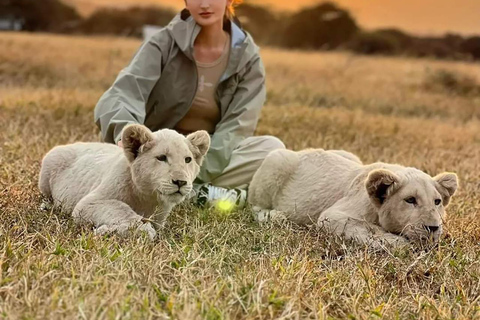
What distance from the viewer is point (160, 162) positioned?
387 cm

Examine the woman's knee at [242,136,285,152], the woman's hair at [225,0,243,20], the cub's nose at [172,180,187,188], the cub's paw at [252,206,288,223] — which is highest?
the woman's hair at [225,0,243,20]

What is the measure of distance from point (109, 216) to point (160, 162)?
0.44 meters

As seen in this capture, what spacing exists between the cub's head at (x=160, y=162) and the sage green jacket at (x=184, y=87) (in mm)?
1297

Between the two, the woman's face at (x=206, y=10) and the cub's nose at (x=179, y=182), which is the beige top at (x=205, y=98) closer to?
the woman's face at (x=206, y=10)

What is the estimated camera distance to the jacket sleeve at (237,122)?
18.3ft

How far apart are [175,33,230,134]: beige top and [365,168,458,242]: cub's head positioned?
84.5 inches

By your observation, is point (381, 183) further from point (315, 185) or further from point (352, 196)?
point (315, 185)

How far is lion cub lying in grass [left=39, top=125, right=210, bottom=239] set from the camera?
386cm

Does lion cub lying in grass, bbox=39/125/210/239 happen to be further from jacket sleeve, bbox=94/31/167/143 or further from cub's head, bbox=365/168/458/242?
cub's head, bbox=365/168/458/242

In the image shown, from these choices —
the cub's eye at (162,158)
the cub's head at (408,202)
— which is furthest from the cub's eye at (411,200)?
the cub's eye at (162,158)

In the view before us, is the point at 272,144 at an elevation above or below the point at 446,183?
below

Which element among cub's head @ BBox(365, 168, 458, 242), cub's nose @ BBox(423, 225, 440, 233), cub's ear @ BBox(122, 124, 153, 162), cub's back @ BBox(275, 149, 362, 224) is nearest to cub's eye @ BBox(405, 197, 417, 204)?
cub's head @ BBox(365, 168, 458, 242)

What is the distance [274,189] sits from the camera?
5027 millimetres

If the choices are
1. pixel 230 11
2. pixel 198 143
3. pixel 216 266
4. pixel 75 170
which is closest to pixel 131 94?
pixel 75 170
